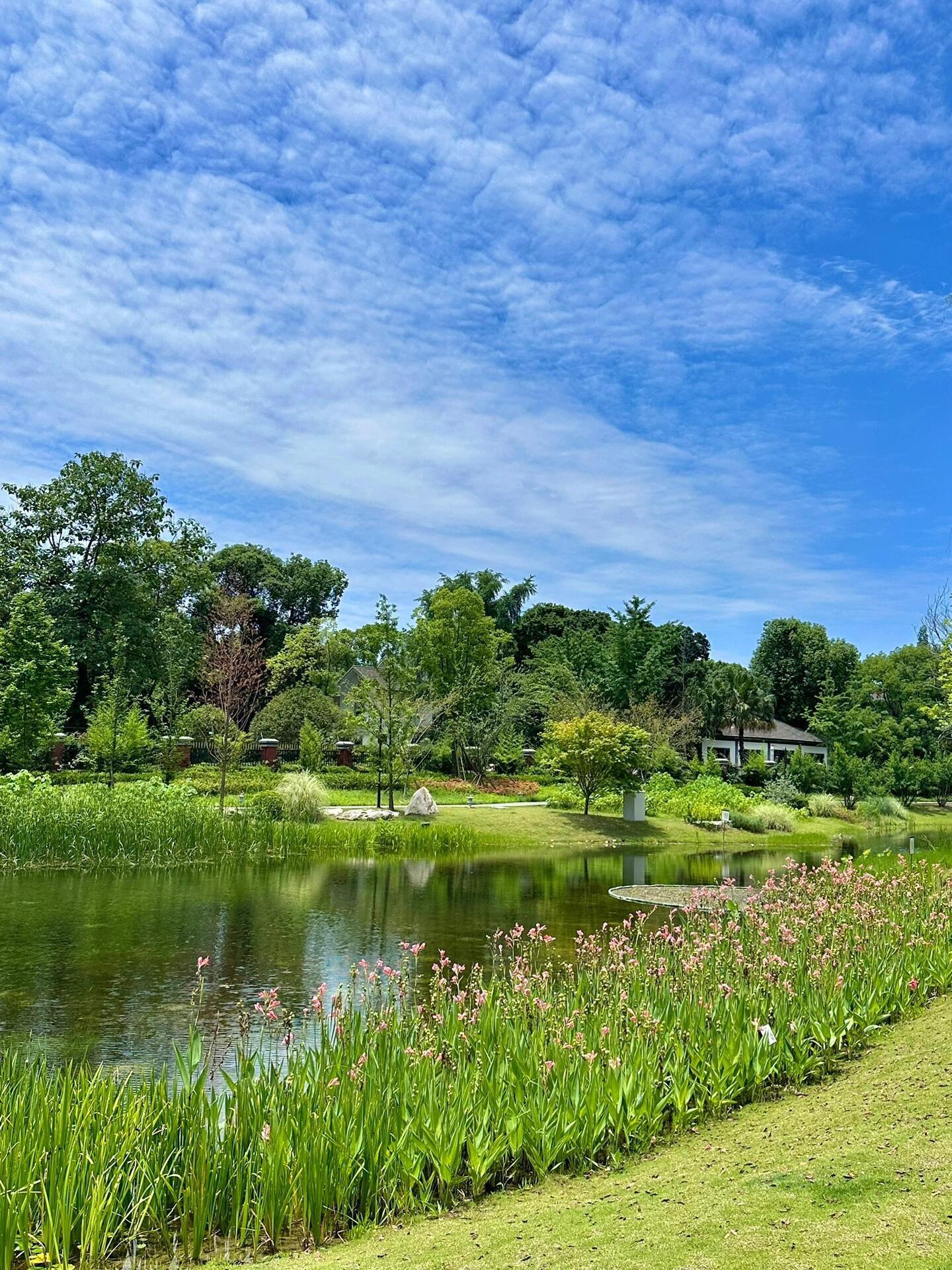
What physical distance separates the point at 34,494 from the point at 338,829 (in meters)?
23.8

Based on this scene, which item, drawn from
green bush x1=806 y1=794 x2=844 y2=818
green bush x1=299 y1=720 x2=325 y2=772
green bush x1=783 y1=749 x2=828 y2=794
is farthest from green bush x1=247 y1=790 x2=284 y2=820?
Answer: green bush x1=783 y1=749 x2=828 y2=794

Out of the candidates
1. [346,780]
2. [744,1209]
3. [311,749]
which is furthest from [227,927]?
[311,749]

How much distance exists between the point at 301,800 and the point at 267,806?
0.90 m

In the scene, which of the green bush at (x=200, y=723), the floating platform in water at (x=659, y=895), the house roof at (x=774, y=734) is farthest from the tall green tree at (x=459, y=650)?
the floating platform in water at (x=659, y=895)

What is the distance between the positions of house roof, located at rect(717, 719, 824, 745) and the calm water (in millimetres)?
39063

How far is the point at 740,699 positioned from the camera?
54.0 m

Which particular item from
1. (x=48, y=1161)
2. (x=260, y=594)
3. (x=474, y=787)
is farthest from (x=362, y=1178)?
(x=260, y=594)

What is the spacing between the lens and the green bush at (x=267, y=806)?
23453 millimetres

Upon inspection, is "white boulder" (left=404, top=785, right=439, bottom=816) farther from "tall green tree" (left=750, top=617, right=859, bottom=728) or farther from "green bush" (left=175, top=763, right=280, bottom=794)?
"tall green tree" (left=750, top=617, right=859, bottom=728)

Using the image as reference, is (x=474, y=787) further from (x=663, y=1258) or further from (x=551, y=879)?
(x=663, y=1258)

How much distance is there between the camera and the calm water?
27.1 ft

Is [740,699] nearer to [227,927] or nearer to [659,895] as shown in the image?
[659,895]

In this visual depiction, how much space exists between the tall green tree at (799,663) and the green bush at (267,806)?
47417 millimetres

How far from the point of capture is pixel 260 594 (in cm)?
6525
